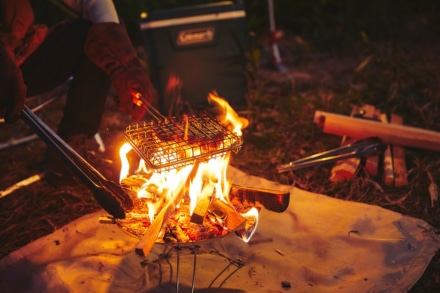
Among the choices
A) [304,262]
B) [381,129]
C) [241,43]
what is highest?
[241,43]

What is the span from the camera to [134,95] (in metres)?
2.96

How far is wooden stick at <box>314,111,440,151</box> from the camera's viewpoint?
3689 millimetres

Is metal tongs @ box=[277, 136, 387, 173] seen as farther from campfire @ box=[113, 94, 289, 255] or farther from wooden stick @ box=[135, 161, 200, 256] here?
wooden stick @ box=[135, 161, 200, 256]

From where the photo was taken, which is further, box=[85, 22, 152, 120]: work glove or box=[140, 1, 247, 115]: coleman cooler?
box=[140, 1, 247, 115]: coleman cooler

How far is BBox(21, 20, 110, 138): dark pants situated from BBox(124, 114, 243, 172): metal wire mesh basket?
3.10 ft

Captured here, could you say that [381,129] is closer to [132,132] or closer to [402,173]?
[402,173]

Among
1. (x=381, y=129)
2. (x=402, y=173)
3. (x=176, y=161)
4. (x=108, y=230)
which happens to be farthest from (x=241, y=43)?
(x=176, y=161)

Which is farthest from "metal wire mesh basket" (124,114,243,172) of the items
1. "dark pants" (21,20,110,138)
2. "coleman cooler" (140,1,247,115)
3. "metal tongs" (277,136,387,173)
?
"coleman cooler" (140,1,247,115)

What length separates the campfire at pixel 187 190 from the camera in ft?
7.48

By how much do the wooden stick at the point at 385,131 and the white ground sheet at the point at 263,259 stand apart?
80cm

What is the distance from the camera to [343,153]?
3.69m

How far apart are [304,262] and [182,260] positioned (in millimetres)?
652

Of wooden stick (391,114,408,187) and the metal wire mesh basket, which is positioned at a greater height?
the metal wire mesh basket

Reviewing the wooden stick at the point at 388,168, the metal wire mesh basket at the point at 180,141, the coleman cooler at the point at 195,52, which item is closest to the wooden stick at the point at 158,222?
the metal wire mesh basket at the point at 180,141
